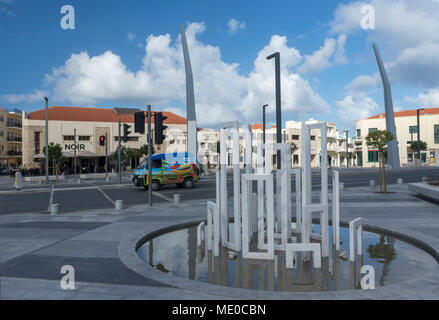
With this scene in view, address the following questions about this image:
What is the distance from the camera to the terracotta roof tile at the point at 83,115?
50719 mm

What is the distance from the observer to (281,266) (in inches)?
222

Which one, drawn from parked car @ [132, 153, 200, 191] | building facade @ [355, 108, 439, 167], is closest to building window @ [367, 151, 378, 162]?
building facade @ [355, 108, 439, 167]

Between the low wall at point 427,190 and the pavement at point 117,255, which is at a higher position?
the low wall at point 427,190

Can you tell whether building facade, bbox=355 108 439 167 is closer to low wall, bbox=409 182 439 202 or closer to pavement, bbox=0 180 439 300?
low wall, bbox=409 182 439 202

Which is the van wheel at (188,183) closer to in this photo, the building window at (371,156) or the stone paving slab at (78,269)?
the stone paving slab at (78,269)

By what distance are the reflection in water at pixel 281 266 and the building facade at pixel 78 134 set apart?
4381 cm

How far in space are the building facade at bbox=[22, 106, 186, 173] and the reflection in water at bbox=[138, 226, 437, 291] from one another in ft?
144

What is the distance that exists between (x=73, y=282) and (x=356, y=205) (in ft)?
34.7

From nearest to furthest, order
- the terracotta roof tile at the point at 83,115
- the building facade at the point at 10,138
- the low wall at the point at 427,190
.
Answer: the low wall at the point at 427,190 → the terracotta roof tile at the point at 83,115 → the building facade at the point at 10,138

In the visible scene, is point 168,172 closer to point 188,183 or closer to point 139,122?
point 188,183

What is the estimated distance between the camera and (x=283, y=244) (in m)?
6.04

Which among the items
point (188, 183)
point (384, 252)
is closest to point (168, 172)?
point (188, 183)

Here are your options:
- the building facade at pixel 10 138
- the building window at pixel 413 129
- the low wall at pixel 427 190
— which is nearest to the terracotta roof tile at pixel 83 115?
the building facade at pixel 10 138

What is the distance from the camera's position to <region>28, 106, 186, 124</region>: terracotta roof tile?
50.7 metres
